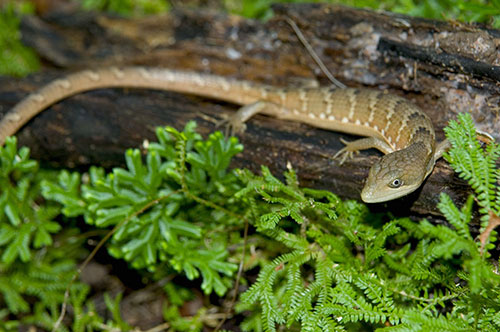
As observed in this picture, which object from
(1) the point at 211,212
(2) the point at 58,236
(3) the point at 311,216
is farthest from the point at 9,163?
(3) the point at 311,216

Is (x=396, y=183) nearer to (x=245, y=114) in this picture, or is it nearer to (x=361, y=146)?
(x=361, y=146)

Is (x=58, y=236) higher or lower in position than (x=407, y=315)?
lower

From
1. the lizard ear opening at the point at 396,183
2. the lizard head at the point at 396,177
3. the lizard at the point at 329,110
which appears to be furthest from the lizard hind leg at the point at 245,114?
the lizard ear opening at the point at 396,183

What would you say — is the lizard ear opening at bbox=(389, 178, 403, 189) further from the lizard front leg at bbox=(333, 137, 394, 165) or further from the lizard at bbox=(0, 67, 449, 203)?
the lizard front leg at bbox=(333, 137, 394, 165)

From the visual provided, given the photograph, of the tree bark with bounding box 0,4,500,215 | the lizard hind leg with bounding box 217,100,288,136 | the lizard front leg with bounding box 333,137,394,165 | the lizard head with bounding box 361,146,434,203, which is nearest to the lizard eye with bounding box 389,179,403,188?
the lizard head with bounding box 361,146,434,203

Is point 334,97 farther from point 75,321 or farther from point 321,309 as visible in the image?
point 75,321

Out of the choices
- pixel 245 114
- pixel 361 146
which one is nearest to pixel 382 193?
pixel 361 146

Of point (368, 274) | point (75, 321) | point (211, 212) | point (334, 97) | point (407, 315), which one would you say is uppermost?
point (334, 97)
